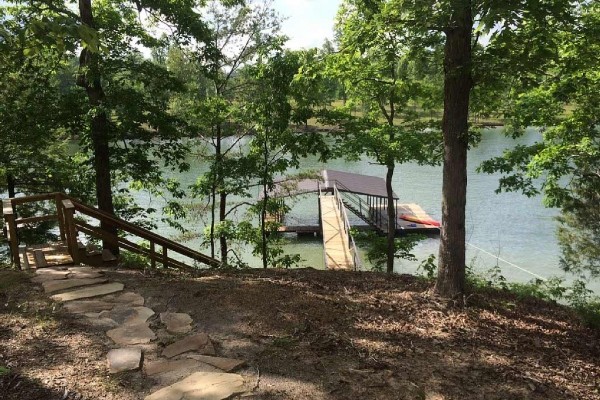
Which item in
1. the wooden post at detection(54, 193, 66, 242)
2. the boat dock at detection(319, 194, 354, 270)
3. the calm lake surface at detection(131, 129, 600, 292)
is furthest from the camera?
the calm lake surface at detection(131, 129, 600, 292)

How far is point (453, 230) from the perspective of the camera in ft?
16.4

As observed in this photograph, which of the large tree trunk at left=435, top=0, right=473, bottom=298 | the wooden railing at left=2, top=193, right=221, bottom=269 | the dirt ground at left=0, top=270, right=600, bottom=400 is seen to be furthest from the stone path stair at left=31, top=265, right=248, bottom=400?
the large tree trunk at left=435, top=0, right=473, bottom=298

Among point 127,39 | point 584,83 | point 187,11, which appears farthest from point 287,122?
point 584,83

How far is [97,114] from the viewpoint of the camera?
7.86 meters

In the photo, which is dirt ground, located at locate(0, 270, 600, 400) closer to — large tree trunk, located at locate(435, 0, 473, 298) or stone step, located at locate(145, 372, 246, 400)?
stone step, located at locate(145, 372, 246, 400)

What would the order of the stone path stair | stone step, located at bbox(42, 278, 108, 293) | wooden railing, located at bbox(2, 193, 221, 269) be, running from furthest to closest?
wooden railing, located at bbox(2, 193, 221, 269)
stone step, located at bbox(42, 278, 108, 293)
the stone path stair

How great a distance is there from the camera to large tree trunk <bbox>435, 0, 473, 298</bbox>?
4671mm

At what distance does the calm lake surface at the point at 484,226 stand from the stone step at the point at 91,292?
27.2 ft

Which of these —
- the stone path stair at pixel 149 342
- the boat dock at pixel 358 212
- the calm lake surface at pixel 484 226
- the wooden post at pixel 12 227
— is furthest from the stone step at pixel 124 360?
the boat dock at pixel 358 212

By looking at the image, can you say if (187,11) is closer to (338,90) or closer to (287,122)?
(287,122)

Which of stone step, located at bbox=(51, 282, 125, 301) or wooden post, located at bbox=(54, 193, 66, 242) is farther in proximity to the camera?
wooden post, located at bbox=(54, 193, 66, 242)

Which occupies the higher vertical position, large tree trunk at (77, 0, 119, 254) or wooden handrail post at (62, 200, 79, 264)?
large tree trunk at (77, 0, 119, 254)

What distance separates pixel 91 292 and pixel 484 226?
22.2 meters

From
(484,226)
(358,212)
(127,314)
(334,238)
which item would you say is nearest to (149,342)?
(127,314)
